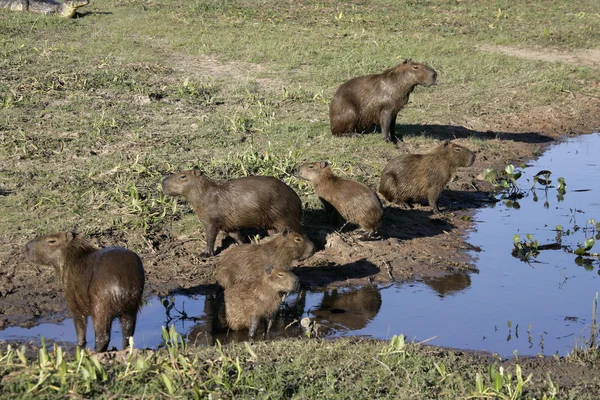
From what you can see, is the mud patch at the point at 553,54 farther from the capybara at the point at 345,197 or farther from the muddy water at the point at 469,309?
the capybara at the point at 345,197

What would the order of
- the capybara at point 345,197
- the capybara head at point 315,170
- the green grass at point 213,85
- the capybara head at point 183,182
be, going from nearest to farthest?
the capybara head at point 183,182 → the capybara at point 345,197 → the capybara head at point 315,170 → the green grass at point 213,85

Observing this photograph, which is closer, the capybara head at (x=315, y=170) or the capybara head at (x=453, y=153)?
the capybara head at (x=315, y=170)

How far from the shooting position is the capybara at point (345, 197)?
26.2 ft

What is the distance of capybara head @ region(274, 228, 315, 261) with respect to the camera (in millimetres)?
7000

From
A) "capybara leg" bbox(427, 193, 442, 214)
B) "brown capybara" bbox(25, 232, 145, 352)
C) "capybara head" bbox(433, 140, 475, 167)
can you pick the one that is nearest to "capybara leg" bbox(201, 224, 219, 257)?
"brown capybara" bbox(25, 232, 145, 352)

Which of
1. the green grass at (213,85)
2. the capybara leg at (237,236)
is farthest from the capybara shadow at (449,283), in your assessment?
the green grass at (213,85)

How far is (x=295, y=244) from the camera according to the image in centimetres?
701

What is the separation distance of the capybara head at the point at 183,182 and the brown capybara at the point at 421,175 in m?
2.13

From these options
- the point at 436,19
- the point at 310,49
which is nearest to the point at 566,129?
the point at 310,49

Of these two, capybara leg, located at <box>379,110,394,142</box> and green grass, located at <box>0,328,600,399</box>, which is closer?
green grass, located at <box>0,328,600,399</box>

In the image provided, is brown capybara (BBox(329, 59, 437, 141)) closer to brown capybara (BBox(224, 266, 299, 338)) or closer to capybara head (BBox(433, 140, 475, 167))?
capybara head (BBox(433, 140, 475, 167))

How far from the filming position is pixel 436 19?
17.7 m

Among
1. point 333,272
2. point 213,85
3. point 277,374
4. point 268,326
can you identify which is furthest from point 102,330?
point 213,85

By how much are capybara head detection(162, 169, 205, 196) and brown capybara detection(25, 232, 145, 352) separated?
1698mm
